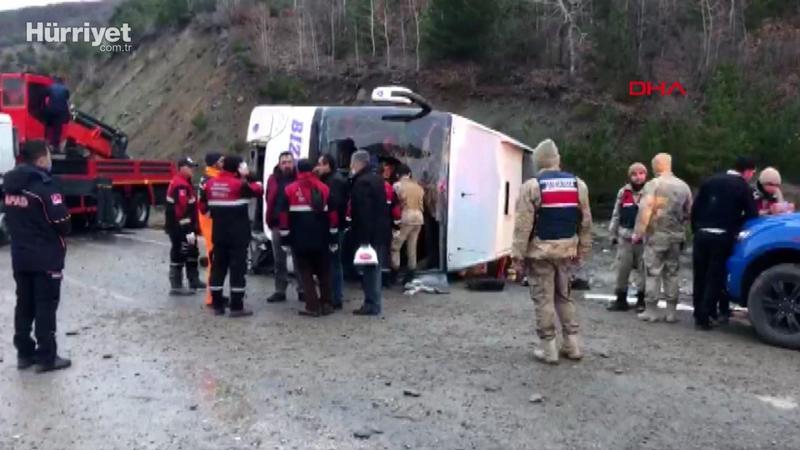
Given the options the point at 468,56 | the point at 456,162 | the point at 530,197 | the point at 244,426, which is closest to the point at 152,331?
the point at 244,426

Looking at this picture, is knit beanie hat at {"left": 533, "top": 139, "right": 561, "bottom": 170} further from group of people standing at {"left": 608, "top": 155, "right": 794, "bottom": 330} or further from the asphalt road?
group of people standing at {"left": 608, "top": 155, "right": 794, "bottom": 330}

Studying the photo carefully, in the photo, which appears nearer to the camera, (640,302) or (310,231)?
(310,231)

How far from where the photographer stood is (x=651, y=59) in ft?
95.6

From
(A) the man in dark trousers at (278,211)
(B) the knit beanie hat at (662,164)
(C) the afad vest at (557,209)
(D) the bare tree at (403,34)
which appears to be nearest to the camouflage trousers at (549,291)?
(C) the afad vest at (557,209)

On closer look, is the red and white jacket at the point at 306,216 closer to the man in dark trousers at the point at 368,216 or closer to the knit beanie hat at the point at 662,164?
the man in dark trousers at the point at 368,216

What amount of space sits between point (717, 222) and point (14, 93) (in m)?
15.1

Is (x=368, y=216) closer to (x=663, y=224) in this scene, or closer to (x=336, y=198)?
(x=336, y=198)

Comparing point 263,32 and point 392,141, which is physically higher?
point 263,32

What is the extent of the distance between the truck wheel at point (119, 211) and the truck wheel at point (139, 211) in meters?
0.18

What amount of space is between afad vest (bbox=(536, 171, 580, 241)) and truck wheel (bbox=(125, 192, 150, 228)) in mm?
15725

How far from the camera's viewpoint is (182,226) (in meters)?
10.5

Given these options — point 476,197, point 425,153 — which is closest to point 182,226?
point 425,153

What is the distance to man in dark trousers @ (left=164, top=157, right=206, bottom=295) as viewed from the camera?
10.5 meters

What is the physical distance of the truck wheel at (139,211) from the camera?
68.7 ft
